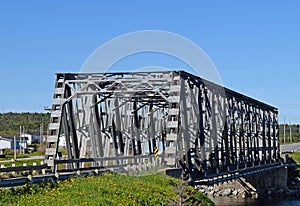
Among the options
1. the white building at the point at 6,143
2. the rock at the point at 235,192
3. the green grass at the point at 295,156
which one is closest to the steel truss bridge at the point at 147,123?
the rock at the point at 235,192

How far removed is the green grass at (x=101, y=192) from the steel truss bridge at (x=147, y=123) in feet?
14.6

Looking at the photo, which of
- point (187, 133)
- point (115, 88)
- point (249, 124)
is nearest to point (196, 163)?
point (187, 133)

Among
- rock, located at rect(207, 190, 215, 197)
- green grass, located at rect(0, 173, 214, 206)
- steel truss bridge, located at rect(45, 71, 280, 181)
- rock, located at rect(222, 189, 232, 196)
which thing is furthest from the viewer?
rock, located at rect(222, 189, 232, 196)

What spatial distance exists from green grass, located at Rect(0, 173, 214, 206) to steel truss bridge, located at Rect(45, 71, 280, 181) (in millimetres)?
4452

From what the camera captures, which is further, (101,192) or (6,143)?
(6,143)

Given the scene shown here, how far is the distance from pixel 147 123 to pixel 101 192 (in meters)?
34.0

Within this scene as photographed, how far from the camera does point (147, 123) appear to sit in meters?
59.8

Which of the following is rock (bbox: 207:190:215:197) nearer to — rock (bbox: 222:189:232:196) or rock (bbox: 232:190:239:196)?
rock (bbox: 222:189:232:196)

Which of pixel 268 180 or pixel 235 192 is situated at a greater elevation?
pixel 268 180

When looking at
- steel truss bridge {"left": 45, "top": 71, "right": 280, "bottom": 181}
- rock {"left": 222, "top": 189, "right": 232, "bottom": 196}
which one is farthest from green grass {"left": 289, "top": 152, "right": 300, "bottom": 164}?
steel truss bridge {"left": 45, "top": 71, "right": 280, "bottom": 181}

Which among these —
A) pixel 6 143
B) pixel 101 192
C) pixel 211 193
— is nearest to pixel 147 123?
pixel 211 193

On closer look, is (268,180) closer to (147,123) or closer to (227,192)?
(227,192)

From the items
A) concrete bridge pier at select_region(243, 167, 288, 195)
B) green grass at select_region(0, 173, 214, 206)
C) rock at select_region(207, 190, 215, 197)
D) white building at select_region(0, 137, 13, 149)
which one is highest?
white building at select_region(0, 137, 13, 149)

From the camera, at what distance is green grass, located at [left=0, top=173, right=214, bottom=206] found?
2245cm
